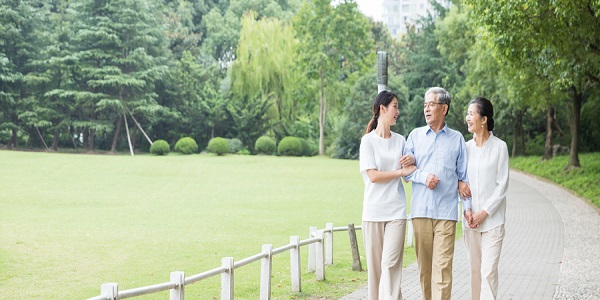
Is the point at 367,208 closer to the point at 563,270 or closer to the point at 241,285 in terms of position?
the point at 241,285

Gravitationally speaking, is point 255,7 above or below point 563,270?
above

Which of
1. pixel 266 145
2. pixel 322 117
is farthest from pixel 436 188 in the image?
pixel 322 117

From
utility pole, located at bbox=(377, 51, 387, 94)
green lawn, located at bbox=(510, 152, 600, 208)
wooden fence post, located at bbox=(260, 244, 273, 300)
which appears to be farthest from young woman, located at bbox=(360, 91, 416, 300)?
green lawn, located at bbox=(510, 152, 600, 208)

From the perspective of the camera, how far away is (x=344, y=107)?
6153cm

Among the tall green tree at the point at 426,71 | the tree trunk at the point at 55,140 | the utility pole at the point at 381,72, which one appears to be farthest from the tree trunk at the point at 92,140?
the utility pole at the point at 381,72

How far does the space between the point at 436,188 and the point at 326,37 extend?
58.9m

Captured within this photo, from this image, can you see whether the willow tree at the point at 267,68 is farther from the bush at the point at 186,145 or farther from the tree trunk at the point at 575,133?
the tree trunk at the point at 575,133

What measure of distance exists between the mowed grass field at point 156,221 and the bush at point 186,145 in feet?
40.3

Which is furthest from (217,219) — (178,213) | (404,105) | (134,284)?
(404,105)

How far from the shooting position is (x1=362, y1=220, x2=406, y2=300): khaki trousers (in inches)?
252

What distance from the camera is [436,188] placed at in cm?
632

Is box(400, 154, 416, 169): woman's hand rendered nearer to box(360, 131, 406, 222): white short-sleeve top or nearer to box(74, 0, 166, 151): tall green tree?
box(360, 131, 406, 222): white short-sleeve top

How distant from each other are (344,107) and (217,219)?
4000 centimetres

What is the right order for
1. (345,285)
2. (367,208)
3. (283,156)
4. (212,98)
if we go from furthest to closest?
(212,98) < (283,156) < (345,285) < (367,208)
